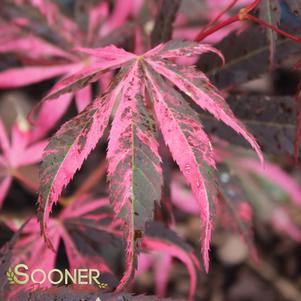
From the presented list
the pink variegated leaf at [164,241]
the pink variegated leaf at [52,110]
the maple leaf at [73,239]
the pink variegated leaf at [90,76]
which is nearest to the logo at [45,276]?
the maple leaf at [73,239]

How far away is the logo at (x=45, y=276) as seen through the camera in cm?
61

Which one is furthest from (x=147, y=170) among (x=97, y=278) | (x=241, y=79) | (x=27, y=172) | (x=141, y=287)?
(x=141, y=287)

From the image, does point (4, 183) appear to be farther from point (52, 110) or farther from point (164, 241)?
point (164, 241)

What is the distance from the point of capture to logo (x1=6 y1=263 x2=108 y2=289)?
0.61 metres

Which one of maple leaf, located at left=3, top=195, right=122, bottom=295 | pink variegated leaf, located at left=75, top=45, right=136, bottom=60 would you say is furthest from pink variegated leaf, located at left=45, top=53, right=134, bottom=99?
maple leaf, located at left=3, top=195, right=122, bottom=295

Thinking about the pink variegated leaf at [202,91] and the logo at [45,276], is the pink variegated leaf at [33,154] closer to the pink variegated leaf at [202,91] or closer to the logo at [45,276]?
the logo at [45,276]

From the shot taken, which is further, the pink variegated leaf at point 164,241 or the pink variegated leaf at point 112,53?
the pink variegated leaf at point 164,241

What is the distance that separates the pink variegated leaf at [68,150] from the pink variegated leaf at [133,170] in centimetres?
2

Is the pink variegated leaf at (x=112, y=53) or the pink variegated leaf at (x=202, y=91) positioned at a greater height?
the pink variegated leaf at (x=112, y=53)

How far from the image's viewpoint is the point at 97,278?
0.61 m

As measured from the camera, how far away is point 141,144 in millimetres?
514

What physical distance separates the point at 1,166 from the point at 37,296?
391mm

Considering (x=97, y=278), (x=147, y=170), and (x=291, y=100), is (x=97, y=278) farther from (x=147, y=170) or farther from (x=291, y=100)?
(x=291, y=100)

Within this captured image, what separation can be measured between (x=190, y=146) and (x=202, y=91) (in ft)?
0.21
